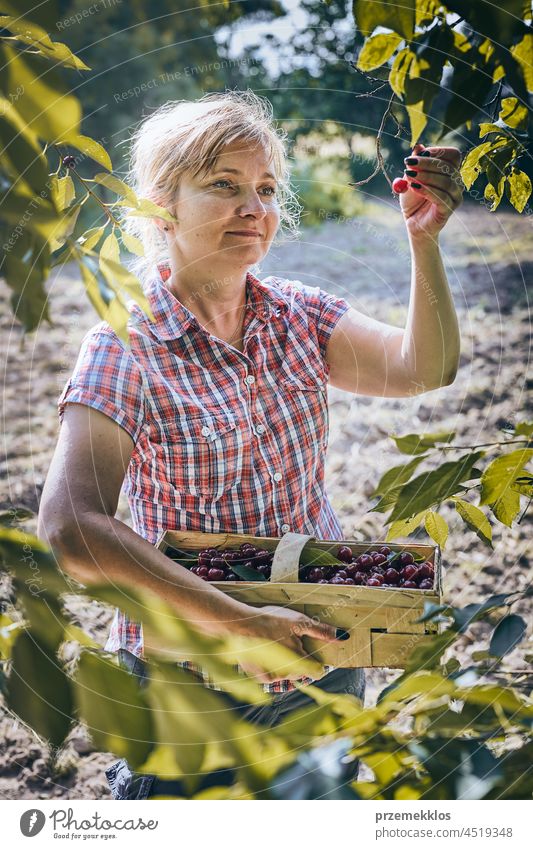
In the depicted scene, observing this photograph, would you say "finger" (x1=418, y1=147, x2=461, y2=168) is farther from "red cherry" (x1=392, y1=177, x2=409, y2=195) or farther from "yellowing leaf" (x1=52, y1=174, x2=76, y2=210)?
"yellowing leaf" (x1=52, y1=174, x2=76, y2=210)

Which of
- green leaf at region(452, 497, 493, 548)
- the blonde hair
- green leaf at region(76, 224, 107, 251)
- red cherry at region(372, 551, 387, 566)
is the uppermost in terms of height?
the blonde hair

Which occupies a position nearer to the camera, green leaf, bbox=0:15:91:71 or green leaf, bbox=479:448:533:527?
green leaf, bbox=0:15:91:71

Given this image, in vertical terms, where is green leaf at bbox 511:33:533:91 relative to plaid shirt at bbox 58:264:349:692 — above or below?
above

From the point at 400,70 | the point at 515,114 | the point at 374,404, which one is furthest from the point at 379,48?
the point at 374,404

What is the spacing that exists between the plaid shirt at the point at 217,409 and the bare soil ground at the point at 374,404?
0.37ft

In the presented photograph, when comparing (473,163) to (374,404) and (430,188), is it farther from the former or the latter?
(374,404)

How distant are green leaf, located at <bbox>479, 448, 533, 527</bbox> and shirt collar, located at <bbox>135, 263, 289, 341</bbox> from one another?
Answer: 47cm

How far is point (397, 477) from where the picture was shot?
0.54 meters

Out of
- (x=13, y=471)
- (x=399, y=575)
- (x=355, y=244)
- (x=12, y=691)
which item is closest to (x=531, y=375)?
(x=355, y=244)

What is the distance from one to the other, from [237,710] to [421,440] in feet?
1.17

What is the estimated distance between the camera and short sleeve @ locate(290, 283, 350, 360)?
1.05 meters

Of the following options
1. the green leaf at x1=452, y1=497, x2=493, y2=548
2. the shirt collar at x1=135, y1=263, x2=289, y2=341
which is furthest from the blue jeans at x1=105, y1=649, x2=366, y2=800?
the shirt collar at x1=135, y1=263, x2=289, y2=341

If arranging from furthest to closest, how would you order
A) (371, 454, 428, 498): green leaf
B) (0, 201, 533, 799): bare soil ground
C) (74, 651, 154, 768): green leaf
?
1. (0, 201, 533, 799): bare soil ground
2. (371, 454, 428, 498): green leaf
3. (74, 651, 154, 768): green leaf

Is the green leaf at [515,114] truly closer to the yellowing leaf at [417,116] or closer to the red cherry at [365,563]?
the yellowing leaf at [417,116]
